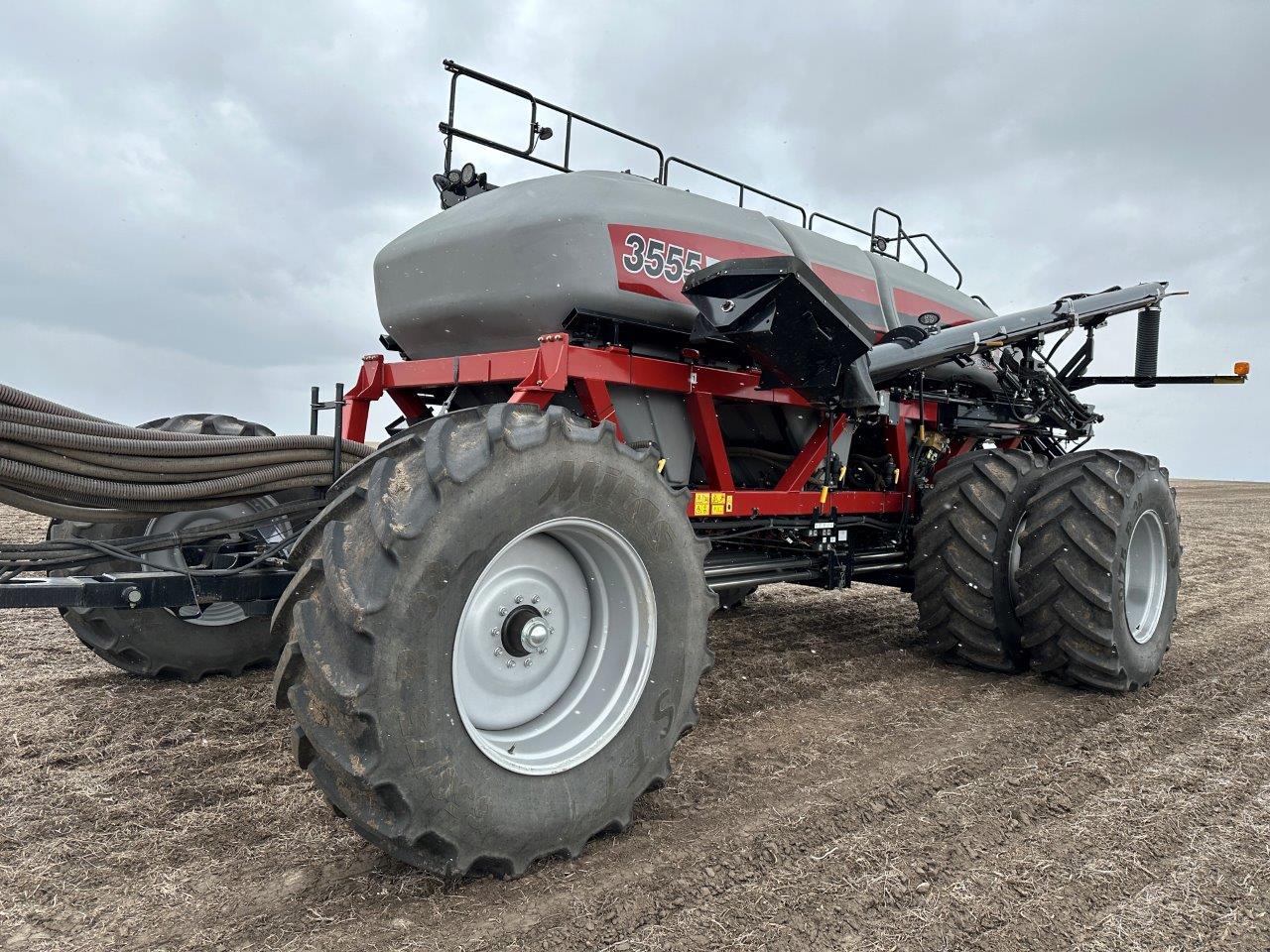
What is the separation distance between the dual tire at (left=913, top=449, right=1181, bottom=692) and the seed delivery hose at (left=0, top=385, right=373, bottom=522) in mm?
3348

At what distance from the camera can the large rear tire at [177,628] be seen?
13.2 ft

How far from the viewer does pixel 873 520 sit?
5.34 meters

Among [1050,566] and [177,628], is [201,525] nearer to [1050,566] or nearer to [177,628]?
[177,628]

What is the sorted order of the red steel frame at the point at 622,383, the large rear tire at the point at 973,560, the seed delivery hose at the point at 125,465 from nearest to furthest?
the seed delivery hose at the point at 125,465 → the red steel frame at the point at 622,383 → the large rear tire at the point at 973,560

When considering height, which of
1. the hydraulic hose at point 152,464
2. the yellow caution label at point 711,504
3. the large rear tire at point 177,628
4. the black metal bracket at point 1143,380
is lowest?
the large rear tire at point 177,628

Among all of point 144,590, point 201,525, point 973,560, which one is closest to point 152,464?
point 144,590

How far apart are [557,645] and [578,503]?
0.52 m

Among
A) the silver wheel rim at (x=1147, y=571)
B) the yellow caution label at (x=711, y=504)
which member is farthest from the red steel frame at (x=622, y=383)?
the silver wheel rim at (x=1147, y=571)

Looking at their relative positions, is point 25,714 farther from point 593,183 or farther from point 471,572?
point 593,183

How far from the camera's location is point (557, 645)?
289cm

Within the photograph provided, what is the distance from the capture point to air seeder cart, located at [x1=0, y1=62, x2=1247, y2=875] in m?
2.35

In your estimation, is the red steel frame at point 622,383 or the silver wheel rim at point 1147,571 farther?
the silver wheel rim at point 1147,571

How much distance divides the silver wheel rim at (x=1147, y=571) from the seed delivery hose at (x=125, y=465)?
4574 mm

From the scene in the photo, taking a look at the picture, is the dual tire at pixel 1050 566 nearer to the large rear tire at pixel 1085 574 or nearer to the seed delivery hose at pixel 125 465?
the large rear tire at pixel 1085 574
